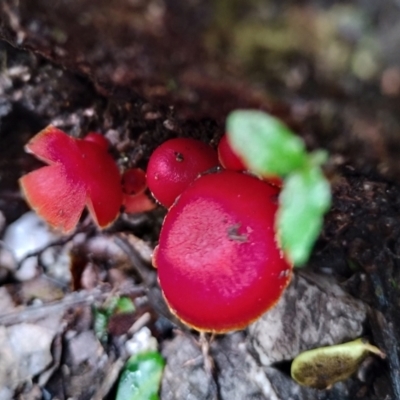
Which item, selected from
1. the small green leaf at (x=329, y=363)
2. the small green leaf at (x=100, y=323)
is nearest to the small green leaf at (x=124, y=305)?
the small green leaf at (x=100, y=323)

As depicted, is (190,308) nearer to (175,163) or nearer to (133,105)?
(175,163)

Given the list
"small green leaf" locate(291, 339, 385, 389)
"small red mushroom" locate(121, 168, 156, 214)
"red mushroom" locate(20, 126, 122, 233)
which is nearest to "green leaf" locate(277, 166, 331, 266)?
"small green leaf" locate(291, 339, 385, 389)

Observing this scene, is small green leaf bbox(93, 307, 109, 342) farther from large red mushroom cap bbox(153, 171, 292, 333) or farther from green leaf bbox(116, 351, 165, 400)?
large red mushroom cap bbox(153, 171, 292, 333)

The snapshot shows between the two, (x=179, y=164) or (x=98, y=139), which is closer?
(x=179, y=164)

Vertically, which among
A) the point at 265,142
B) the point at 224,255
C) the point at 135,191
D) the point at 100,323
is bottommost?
the point at 100,323

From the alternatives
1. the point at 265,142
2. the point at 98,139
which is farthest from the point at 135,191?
the point at 265,142

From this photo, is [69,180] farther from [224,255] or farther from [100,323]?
[224,255]
